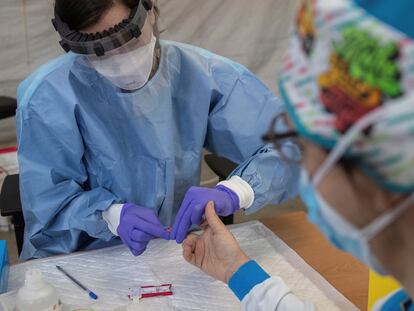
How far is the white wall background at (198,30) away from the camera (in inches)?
93.9

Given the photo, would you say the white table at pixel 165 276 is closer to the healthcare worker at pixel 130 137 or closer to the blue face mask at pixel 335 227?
the healthcare worker at pixel 130 137

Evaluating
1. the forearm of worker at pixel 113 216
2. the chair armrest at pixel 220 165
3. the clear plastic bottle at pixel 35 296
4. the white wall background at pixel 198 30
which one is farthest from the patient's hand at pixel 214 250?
the white wall background at pixel 198 30

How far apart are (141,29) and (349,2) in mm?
709

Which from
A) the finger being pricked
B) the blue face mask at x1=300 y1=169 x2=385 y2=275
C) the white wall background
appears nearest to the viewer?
the blue face mask at x1=300 y1=169 x2=385 y2=275

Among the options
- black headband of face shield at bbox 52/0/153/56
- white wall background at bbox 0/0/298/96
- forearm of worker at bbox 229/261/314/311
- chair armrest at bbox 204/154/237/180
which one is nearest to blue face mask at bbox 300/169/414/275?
forearm of worker at bbox 229/261/314/311

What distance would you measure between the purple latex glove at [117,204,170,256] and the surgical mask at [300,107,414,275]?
1.95ft

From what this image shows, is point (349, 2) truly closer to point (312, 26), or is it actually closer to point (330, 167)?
point (312, 26)

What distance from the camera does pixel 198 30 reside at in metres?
2.69

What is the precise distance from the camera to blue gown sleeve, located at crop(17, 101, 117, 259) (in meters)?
1.22

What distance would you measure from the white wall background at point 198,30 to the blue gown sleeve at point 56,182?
4.17ft

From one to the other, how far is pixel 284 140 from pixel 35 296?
0.63 m

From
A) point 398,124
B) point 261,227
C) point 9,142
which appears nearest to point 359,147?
point 398,124

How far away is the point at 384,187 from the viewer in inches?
19.4

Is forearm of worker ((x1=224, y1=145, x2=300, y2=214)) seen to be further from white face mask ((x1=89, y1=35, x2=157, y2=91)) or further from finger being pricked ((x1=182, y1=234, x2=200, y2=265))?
white face mask ((x1=89, y1=35, x2=157, y2=91))
